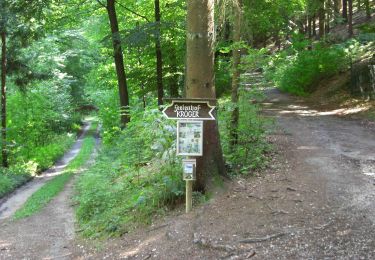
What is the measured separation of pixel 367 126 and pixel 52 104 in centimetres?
2696

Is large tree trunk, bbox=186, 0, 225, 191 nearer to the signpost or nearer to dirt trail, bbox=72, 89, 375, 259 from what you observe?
the signpost

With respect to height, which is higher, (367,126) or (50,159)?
(367,126)

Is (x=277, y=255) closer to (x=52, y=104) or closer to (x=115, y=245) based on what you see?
(x=115, y=245)

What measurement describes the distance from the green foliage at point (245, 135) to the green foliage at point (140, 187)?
155cm

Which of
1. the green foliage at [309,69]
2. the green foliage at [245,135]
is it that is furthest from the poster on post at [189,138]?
the green foliage at [309,69]

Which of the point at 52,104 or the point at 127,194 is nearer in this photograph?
the point at 127,194

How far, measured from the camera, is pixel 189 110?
270 inches

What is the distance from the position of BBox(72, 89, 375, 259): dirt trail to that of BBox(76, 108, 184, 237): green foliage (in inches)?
18.1

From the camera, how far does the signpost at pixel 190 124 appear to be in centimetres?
682

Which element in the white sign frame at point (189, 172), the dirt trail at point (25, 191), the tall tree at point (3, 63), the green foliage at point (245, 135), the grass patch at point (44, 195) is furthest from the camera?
the tall tree at point (3, 63)

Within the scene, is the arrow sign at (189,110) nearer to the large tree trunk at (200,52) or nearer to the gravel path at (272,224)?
the large tree trunk at (200,52)

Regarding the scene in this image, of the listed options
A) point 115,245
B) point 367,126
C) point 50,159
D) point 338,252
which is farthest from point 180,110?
point 50,159

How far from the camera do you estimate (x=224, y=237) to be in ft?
20.1

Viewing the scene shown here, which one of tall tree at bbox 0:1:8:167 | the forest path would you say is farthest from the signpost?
tall tree at bbox 0:1:8:167
